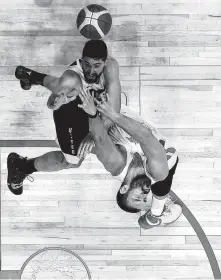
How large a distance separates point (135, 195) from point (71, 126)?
2.32 feet

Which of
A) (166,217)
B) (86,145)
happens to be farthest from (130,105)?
(166,217)

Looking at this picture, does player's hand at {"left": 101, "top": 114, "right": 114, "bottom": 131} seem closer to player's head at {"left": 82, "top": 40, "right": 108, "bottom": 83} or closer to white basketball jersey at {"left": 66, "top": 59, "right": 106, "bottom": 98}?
white basketball jersey at {"left": 66, "top": 59, "right": 106, "bottom": 98}

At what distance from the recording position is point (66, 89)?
309 cm

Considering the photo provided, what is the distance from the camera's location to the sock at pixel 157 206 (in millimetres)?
3495

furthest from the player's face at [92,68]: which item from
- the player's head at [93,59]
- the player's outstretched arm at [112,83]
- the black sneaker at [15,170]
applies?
the black sneaker at [15,170]

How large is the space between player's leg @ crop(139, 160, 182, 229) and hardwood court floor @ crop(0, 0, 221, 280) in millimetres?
99

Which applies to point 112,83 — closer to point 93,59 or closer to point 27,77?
point 93,59

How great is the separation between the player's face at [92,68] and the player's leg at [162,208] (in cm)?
91

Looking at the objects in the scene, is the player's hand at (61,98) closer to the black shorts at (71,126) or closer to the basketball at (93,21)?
the black shorts at (71,126)

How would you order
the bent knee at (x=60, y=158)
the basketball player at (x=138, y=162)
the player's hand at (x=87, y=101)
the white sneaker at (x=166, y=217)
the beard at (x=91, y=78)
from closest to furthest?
the player's hand at (x=87, y=101) → the basketball player at (x=138, y=162) → the beard at (x=91, y=78) → the bent knee at (x=60, y=158) → the white sneaker at (x=166, y=217)

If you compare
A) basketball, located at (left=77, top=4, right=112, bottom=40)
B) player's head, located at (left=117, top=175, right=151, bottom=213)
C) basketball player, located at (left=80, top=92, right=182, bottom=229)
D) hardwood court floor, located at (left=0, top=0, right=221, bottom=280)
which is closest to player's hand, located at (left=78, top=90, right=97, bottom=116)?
basketball player, located at (left=80, top=92, right=182, bottom=229)

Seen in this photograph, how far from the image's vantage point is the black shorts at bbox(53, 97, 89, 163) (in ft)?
10.6

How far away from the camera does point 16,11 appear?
12.5 feet

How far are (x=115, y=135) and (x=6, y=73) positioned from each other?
1.22 meters
